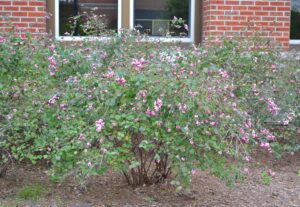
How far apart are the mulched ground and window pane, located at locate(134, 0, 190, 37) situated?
3.26m

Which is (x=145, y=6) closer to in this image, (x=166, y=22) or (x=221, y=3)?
(x=166, y=22)

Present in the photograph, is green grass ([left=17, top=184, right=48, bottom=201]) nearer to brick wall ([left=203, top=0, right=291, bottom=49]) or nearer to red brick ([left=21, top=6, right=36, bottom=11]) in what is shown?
red brick ([left=21, top=6, right=36, bottom=11])

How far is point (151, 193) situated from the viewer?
499 cm

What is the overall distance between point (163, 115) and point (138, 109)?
22 centimetres

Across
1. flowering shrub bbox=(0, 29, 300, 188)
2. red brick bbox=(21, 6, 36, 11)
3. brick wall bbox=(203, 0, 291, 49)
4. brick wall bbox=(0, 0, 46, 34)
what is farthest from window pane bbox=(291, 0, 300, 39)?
flowering shrub bbox=(0, 29, 300, 188)

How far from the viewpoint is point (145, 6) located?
8344mm

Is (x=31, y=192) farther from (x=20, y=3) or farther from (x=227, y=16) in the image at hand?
(x=227, y=16)

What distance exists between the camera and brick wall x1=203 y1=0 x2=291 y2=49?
305 inches

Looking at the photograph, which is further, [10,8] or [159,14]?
[159,14]

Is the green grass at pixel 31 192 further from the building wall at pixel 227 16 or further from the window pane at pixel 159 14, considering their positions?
the window pane at pixel 159 14

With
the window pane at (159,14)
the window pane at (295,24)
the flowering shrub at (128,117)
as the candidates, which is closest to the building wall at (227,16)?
the window pane at (159,14)

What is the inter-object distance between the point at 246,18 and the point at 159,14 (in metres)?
1.40

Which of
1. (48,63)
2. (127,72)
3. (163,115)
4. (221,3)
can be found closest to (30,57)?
(48,63)

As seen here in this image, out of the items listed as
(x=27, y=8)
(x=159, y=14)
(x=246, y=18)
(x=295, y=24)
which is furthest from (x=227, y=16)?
(x=27, y=8)
